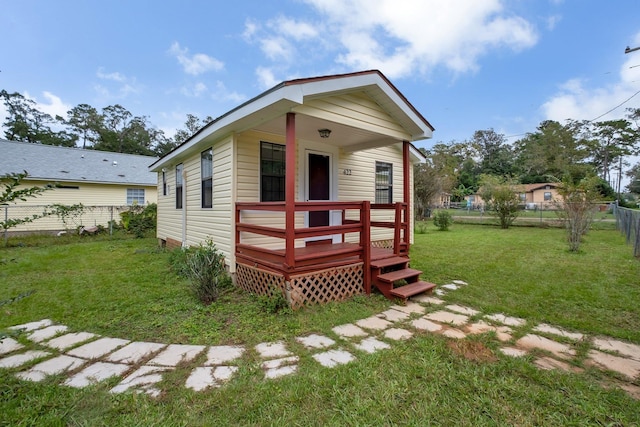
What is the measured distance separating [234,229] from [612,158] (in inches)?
2179

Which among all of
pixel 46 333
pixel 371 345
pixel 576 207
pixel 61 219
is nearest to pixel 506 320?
pixel 371 345

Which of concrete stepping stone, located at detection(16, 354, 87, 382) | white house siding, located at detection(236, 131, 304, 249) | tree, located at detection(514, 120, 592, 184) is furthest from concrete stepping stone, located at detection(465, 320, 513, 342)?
tree, located at detection(514, 120, 592, 184)

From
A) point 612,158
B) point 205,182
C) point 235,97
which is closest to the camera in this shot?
point 205,182

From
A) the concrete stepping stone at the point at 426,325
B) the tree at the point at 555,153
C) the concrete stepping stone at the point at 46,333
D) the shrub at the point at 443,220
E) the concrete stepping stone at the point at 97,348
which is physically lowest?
the concrete stepping stone at the point at 46,333

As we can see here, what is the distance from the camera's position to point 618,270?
550cm

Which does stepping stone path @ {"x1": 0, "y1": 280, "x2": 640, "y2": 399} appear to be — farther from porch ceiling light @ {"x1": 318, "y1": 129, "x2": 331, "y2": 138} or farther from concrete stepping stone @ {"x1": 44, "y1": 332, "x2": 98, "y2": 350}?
porch ceiling light @ {"x1": 318, "y1": 129, "x2": 331, "y2": 138}

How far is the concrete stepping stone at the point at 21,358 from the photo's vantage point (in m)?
2.50

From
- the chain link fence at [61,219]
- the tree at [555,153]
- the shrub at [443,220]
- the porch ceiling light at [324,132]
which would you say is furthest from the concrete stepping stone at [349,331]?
the tree at [555,153]

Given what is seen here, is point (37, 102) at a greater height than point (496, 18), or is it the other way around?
point (37, 102)

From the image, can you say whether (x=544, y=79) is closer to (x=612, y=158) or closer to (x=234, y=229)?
(x=234, y=229)

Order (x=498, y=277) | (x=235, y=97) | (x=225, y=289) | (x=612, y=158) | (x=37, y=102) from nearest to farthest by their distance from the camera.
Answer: (x=225, y=289)
(x=498, y=277)
(x=235, y=97)
(x=37, y=102)
(x=612, y=158)

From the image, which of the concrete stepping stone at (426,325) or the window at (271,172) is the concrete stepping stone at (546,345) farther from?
the window at (271,172)

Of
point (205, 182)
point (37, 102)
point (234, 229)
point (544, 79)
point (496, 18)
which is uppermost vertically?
point (37, 102)

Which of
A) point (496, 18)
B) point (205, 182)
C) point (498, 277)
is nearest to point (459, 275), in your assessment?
point (498, 277)
